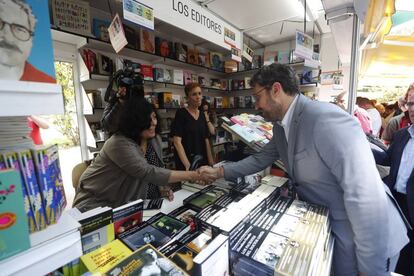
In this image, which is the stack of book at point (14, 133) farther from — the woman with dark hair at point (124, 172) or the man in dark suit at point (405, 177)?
the man in dark suit at point (405, 177)

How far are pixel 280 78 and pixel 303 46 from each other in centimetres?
101

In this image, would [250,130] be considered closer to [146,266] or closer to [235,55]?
[235,55]

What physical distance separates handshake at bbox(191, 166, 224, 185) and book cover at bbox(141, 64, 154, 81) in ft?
6.83

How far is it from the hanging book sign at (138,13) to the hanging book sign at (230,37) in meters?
0.90

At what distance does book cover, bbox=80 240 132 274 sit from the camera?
0.64 m

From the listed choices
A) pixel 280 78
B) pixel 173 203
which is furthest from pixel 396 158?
pixel 173 203

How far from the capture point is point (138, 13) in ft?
3.81

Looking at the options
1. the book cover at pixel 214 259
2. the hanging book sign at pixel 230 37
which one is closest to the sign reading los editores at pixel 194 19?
the hanging book sign at pixel 230 37

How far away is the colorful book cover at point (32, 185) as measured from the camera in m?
0.48

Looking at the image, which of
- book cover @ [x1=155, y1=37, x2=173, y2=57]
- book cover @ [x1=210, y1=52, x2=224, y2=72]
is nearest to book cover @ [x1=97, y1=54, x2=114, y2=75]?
book cover @ [x1=155, y1=37, x2=173, y2=57]

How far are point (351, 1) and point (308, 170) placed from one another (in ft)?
5.18

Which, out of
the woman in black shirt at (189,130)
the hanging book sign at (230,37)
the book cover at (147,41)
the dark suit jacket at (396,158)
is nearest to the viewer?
the dark suit jacket at (396,158)

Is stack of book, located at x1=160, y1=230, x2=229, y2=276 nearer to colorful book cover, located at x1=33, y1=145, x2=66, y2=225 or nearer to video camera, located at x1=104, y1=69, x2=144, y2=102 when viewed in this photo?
colorful book cover, located at x1=33, y1=145, x2=66, y2=225

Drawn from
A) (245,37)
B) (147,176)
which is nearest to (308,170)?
(147,176)
